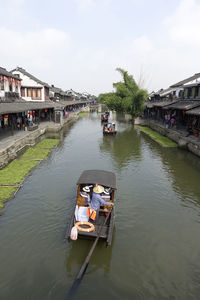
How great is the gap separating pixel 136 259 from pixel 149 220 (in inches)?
108

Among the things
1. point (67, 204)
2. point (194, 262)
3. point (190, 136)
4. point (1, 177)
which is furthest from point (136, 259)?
point (190, 136)

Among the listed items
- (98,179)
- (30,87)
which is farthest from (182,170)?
(30,87)

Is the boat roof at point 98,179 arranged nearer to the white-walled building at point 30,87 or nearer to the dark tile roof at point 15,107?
the dark tile roof at point 15,107

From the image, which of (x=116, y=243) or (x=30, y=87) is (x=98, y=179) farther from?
(x=30, y=87)

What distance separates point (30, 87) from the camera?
41.1 metres

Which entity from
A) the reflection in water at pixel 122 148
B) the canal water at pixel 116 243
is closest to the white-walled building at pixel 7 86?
the reflection in water at pixel 122 148

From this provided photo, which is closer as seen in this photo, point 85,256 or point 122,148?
point 85,256

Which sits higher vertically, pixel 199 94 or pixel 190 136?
pixel 199 94

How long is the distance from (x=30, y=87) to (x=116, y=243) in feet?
131

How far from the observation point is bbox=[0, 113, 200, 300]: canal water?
6441 millimetres

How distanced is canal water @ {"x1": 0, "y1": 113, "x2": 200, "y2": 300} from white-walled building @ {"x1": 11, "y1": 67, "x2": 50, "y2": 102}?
29851 mm

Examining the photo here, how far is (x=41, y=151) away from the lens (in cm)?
2097

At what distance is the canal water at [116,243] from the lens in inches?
254

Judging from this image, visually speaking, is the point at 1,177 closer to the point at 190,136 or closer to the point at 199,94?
the point at 190,136
